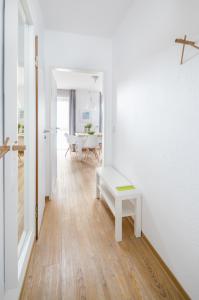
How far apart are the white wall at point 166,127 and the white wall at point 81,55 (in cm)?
74

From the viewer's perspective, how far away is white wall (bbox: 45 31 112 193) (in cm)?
286

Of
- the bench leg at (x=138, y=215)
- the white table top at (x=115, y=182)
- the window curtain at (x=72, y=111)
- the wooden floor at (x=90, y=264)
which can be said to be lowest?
the wooden floor at (x=90, y=264)

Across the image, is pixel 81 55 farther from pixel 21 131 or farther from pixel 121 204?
pixel 121 204

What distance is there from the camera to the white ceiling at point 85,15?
2.25 m

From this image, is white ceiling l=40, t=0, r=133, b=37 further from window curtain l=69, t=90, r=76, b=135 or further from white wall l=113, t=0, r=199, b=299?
window curtain l=69, t=90, r=76, b=135

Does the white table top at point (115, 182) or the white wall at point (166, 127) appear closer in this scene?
the white wall at point (166, 127)

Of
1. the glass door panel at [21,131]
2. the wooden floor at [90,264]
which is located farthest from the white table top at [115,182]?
the glass door panel at [21,131]

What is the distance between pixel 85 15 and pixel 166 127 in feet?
6.49

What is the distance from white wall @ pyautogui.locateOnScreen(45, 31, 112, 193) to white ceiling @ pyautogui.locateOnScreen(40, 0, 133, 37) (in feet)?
0.38

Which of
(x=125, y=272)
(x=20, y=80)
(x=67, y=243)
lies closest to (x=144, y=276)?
(x=125, y=272)

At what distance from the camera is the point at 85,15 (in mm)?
2482

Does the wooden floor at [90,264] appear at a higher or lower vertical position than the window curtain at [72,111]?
lower

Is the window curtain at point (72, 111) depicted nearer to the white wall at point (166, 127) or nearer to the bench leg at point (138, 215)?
the white wall at point (166, 127)

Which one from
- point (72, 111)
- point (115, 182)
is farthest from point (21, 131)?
point (72, 111)
